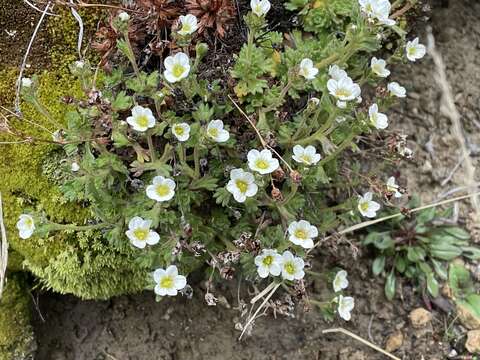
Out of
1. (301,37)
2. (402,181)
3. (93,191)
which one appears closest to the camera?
(93,191)

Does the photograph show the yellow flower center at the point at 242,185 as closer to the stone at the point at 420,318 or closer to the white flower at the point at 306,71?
the white flower at the point at 306,71

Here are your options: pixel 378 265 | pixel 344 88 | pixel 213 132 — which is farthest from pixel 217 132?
pixel 378 265

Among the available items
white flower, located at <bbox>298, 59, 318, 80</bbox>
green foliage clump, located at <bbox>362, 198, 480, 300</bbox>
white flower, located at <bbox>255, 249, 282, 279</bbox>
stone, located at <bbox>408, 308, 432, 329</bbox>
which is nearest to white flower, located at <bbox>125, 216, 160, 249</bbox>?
white flower, located at <bbox>255, 249, 282, 279</bbox>

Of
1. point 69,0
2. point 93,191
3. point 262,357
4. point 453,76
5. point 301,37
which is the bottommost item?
point 262,357

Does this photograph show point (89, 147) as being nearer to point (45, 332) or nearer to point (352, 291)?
point (45, 332)

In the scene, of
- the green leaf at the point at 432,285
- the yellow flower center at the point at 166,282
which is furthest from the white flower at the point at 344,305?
the yellow flower center at the point at 166,282

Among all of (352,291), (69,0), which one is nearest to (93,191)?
(69,0)

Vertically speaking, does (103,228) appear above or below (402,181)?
above
